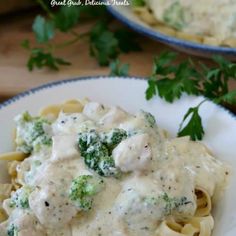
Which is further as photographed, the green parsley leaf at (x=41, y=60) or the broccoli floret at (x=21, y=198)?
the green parsley leaf at (x=41, y=60)

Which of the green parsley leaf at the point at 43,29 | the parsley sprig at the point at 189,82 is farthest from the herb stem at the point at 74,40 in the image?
the parsley sprig at the point at 189,82

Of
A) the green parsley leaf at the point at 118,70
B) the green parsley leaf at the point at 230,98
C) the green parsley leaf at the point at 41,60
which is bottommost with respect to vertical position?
the green parsley leaf at the point at 41,60

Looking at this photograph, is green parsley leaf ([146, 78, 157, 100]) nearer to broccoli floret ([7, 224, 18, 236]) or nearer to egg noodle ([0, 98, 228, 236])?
egg noodle ([0, 98, 228, 236])

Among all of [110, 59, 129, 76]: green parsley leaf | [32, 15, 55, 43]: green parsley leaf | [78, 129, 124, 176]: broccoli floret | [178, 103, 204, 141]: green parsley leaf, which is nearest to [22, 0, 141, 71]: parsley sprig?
[32, 15, 55, 43]: green parsley leaf

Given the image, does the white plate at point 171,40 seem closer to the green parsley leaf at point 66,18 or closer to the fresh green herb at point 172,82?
the green parsley leaf at point 66,18

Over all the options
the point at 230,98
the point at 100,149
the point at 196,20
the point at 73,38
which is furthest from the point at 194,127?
the point at 73,38

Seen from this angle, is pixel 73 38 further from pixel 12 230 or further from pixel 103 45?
pixel 12 230
